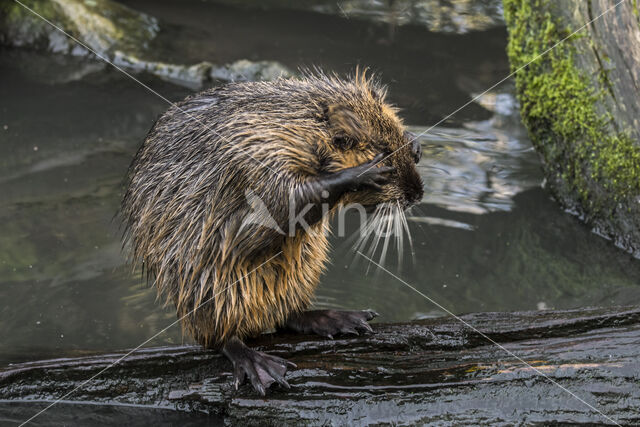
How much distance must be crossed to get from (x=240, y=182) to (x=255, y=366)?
0.90m

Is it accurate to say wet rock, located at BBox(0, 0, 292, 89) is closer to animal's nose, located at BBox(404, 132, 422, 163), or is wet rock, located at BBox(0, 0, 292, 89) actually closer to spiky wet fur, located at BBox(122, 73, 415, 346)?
spiky wet fur, located at BBox(122, 73, 415, 346)

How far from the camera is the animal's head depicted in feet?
11.6

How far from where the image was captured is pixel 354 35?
964 cm

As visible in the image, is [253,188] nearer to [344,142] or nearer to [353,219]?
[344,142]

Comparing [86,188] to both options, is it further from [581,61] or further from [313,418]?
[581,61]

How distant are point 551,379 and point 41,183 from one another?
488 centimetres

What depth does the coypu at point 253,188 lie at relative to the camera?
A: 11.4ft

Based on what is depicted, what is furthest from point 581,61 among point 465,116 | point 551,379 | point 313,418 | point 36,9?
point 36,9

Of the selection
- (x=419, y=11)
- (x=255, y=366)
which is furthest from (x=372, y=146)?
(x=419, y=11)

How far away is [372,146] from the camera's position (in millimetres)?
3566

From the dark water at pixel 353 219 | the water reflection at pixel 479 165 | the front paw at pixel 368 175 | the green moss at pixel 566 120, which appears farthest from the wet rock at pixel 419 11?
the front paw at pixel 368 175

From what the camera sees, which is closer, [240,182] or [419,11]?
[240,182]

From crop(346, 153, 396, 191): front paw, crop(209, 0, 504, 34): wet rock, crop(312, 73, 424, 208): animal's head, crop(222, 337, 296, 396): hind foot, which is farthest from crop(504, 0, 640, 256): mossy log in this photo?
crop(222, 337, 296, 396): hind foot

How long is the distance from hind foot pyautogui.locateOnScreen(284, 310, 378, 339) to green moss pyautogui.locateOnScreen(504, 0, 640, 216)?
9.50 feet
